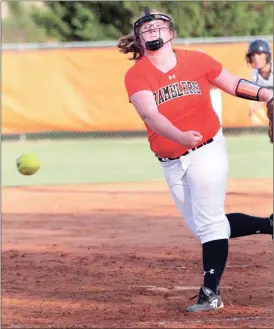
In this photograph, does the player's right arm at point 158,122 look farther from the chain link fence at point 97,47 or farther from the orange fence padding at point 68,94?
the orange fence padding at point 68,94

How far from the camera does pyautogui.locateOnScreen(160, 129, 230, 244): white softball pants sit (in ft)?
20.4

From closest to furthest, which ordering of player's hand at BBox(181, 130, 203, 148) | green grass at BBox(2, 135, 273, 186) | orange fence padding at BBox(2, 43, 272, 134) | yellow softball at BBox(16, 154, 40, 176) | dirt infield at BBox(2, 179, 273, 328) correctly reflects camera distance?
player's hand at BBox(181, 130, 203, 148)
dirt infield at BBox(2, 179, 273, 328)
yellow softball at BBox(16, 154, 40, 176)
green grass at BBox(2, 135, 273, 186)
orange fence padding at BBox(2, 43, 272, 134)

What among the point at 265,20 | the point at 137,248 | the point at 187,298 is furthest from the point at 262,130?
the point at 187,298

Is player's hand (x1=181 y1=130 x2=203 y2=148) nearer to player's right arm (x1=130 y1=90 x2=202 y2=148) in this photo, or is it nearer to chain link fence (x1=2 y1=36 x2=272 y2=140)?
player's right arm (x1=130 y1=90 x2=202 y2=148)

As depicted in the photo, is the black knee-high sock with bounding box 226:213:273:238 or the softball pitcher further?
the black knee-high sock with bounding box 226:213:273:238

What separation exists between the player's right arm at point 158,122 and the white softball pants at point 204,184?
0.28m

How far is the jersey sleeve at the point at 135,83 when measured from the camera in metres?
6.12

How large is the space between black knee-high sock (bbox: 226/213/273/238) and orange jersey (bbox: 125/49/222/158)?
0.79 meters

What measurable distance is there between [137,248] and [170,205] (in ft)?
10.5

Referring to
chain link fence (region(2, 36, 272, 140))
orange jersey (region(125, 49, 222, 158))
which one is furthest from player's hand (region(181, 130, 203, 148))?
chain link fence (region(2, 36, 272, 140))

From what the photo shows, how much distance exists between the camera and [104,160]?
725 inches

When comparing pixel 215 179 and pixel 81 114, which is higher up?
pixel 81 114

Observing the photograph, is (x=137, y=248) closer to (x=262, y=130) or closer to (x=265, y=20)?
(x=262, y=130)

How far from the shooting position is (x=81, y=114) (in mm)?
20344
